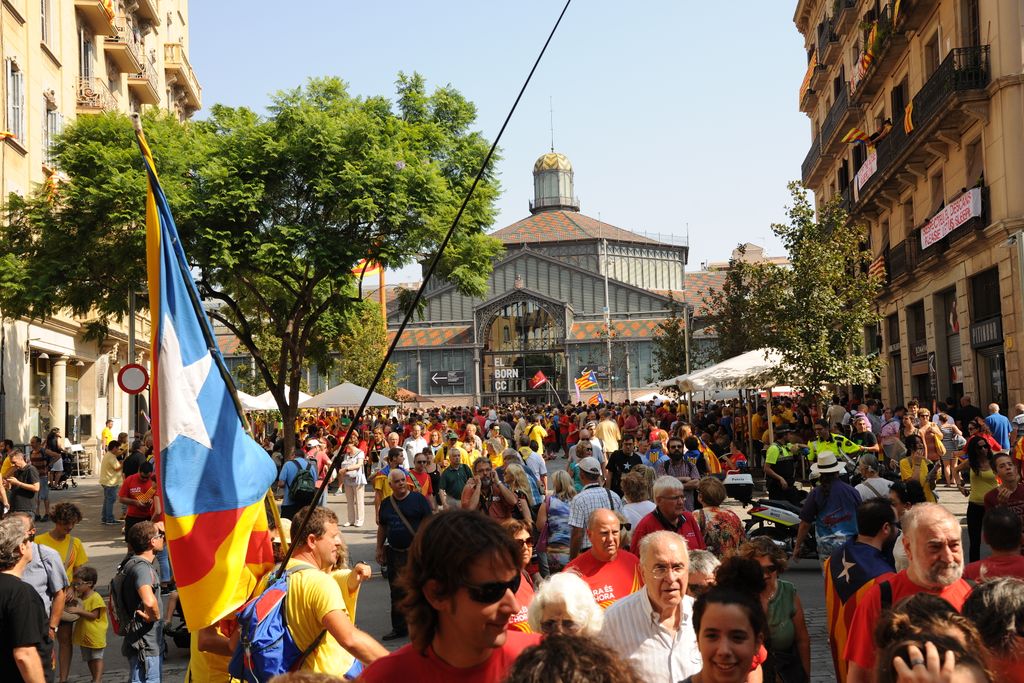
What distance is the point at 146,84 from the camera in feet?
126

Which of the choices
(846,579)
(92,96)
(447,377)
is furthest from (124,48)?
(447,377)

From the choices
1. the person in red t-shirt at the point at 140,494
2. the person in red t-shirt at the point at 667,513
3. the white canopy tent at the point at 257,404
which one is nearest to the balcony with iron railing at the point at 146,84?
the white canopy tent at the point at 257,404

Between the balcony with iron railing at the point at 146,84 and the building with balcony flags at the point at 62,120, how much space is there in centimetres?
5

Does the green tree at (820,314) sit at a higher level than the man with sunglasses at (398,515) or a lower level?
higher

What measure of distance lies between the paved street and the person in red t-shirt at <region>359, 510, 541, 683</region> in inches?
218

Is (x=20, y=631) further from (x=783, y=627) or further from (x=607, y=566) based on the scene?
(x=783, y=627)

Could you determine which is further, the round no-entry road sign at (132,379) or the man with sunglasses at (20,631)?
the round no-entry road sign at (132,379)

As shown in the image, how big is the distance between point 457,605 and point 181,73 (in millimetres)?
45669

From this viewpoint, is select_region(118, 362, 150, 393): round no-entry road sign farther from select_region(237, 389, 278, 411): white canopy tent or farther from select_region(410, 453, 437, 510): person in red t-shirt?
select_region(237, 389, 278, 411): white canopy tent

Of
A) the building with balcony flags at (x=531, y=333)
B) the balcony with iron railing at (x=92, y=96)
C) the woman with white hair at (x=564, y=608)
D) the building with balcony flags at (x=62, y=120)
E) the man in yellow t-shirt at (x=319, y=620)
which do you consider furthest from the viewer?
the building with balcony flags at (x=531, y=333)

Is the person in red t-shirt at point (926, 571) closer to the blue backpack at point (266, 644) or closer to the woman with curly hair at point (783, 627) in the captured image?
the woman with curly hair at point (783, 627)

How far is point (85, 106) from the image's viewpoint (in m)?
31.9

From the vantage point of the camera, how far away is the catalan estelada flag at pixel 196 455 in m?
4.41

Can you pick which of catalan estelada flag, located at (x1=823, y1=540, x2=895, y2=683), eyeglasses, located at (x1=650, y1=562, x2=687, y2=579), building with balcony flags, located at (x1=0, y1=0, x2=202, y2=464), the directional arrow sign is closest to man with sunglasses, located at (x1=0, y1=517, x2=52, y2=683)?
eyeglasses, located at (x1=650, y1=562, x2=687, y2=579)
